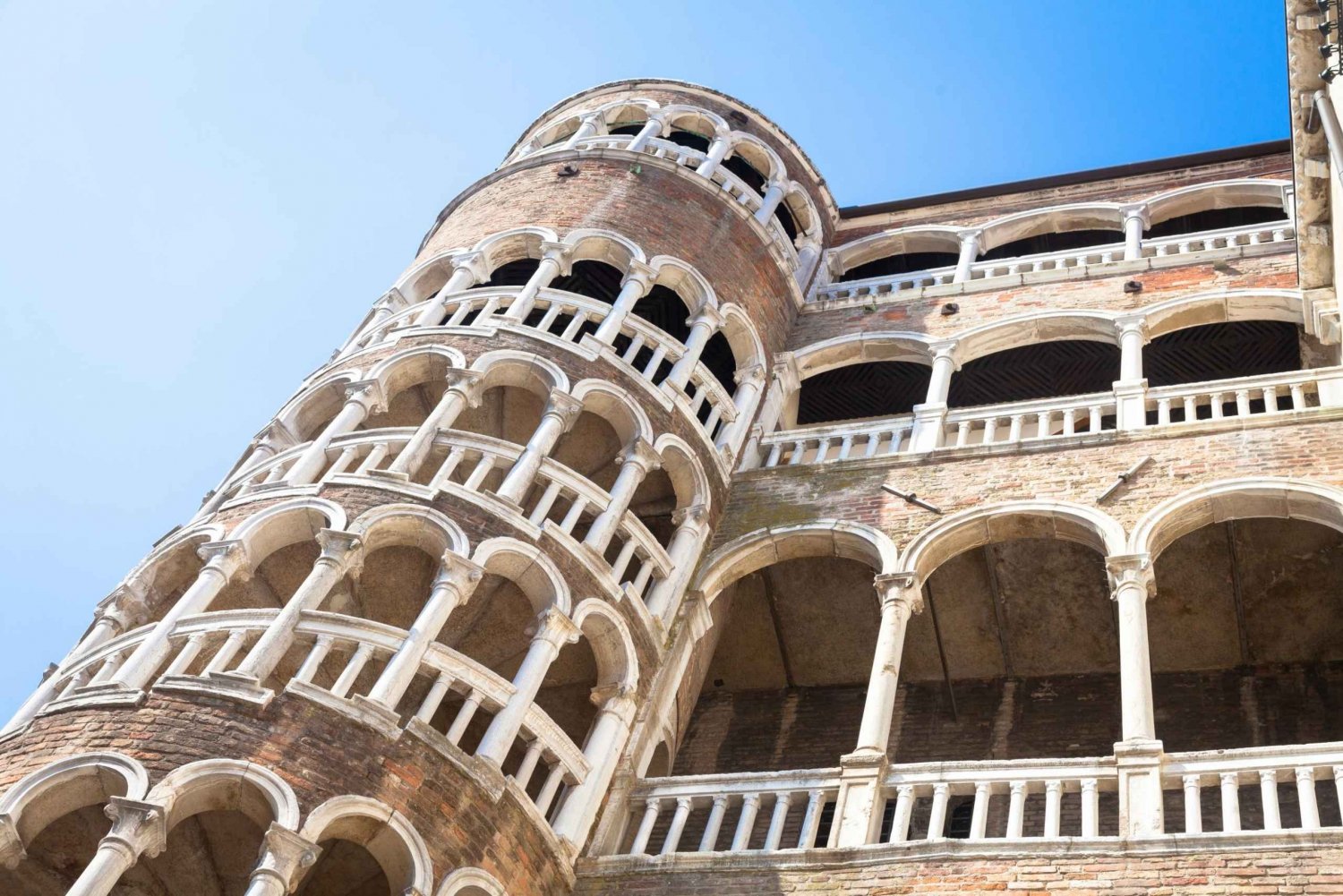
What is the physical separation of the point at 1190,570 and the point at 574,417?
247 inches

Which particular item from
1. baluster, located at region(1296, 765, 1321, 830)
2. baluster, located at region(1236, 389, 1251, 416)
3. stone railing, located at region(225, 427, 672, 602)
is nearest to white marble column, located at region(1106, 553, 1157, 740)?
baluster, located at region(1296, 765, 1321, 830)

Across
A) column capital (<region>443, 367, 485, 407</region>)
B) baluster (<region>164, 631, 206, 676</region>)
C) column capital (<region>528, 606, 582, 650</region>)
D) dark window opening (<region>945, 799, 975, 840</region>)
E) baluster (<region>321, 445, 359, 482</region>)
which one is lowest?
baluster (<region>164, 631, 206, 676</region>)

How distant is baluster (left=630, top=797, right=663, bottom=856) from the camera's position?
12.0 m

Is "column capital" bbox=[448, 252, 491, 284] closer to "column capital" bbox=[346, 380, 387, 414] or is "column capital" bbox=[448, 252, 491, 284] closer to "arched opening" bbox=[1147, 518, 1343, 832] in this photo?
"column capital" bbox=[346, 380, 387, 414]

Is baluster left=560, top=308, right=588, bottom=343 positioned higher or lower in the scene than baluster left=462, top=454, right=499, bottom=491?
higher

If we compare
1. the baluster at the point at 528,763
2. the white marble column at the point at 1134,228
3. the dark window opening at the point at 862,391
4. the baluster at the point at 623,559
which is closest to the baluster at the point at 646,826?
the baluster at the point at 528,763

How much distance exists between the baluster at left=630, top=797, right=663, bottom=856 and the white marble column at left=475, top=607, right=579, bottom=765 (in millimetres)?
1232

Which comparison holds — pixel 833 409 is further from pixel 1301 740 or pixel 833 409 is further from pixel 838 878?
pixel 838 878

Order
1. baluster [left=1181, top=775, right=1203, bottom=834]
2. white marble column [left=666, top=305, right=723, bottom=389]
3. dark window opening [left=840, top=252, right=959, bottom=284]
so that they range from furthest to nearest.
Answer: dark window opening [left=840, top=252, right=959, bottom=284], white marble column [left=666, top=305, right=723, bottom=389], baluster [left=1181, top=775, right=1203, bottom=834]

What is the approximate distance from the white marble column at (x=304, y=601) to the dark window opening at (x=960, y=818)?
5.83m

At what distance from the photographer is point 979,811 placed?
11273mm

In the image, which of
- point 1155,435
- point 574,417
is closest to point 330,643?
point 574,417

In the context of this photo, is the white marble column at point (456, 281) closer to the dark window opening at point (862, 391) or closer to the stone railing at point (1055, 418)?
the stone railing at point (1055, 418)

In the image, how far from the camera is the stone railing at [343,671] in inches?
448
